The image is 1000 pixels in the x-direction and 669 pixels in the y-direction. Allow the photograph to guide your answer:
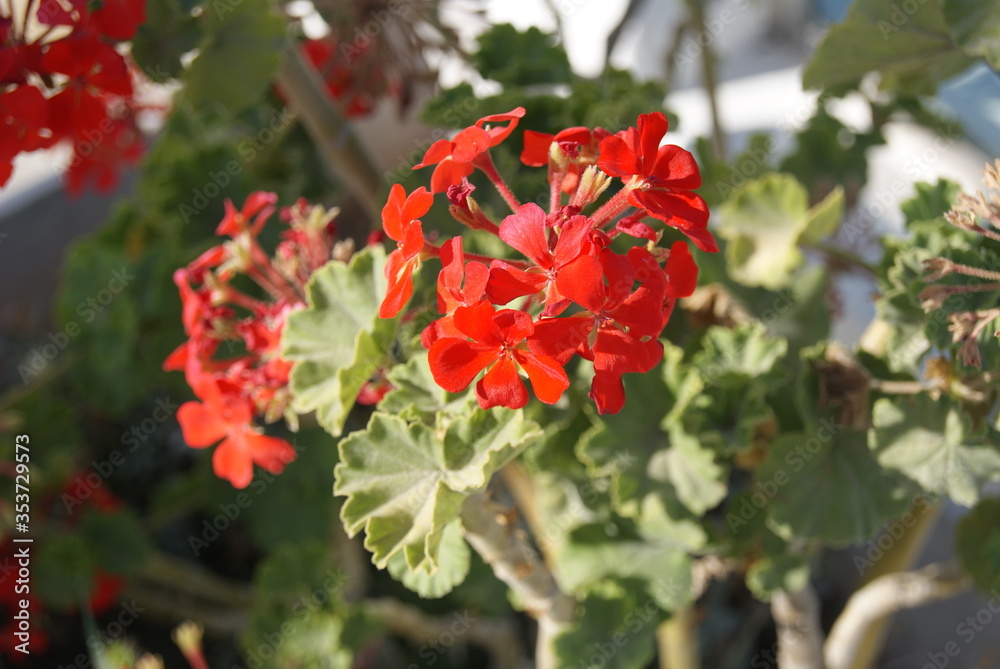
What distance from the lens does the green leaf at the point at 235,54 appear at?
2.70 feet

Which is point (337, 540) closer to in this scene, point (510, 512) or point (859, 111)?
point (510, 512)

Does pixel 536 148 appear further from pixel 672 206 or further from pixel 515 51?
pixel 515 51

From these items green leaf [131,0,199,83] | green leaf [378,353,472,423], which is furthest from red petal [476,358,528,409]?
green leaf [131,0,199,83]

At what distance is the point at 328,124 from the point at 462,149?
519mm

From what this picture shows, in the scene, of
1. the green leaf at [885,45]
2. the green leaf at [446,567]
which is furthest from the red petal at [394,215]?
the green leaf at [885,45]

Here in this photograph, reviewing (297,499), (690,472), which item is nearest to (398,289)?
(690,472)

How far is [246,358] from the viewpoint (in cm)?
66

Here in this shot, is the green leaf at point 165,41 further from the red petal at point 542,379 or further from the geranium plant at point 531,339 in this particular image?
the red petal at point 542,379

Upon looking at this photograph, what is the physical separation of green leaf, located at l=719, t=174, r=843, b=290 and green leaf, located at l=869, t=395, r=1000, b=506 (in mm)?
198

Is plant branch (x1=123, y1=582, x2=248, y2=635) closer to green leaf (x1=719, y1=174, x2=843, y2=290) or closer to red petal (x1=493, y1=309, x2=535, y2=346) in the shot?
green leaf (x1=719, y1=174, x2=843, y2=290)

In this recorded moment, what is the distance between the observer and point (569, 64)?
0.94 metres

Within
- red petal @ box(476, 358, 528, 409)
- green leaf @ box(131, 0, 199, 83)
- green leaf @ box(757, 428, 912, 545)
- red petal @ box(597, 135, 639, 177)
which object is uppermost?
green leaf @ box(131, 0, 199, 83)

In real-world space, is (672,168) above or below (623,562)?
above

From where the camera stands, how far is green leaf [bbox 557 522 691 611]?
80 centimetres
